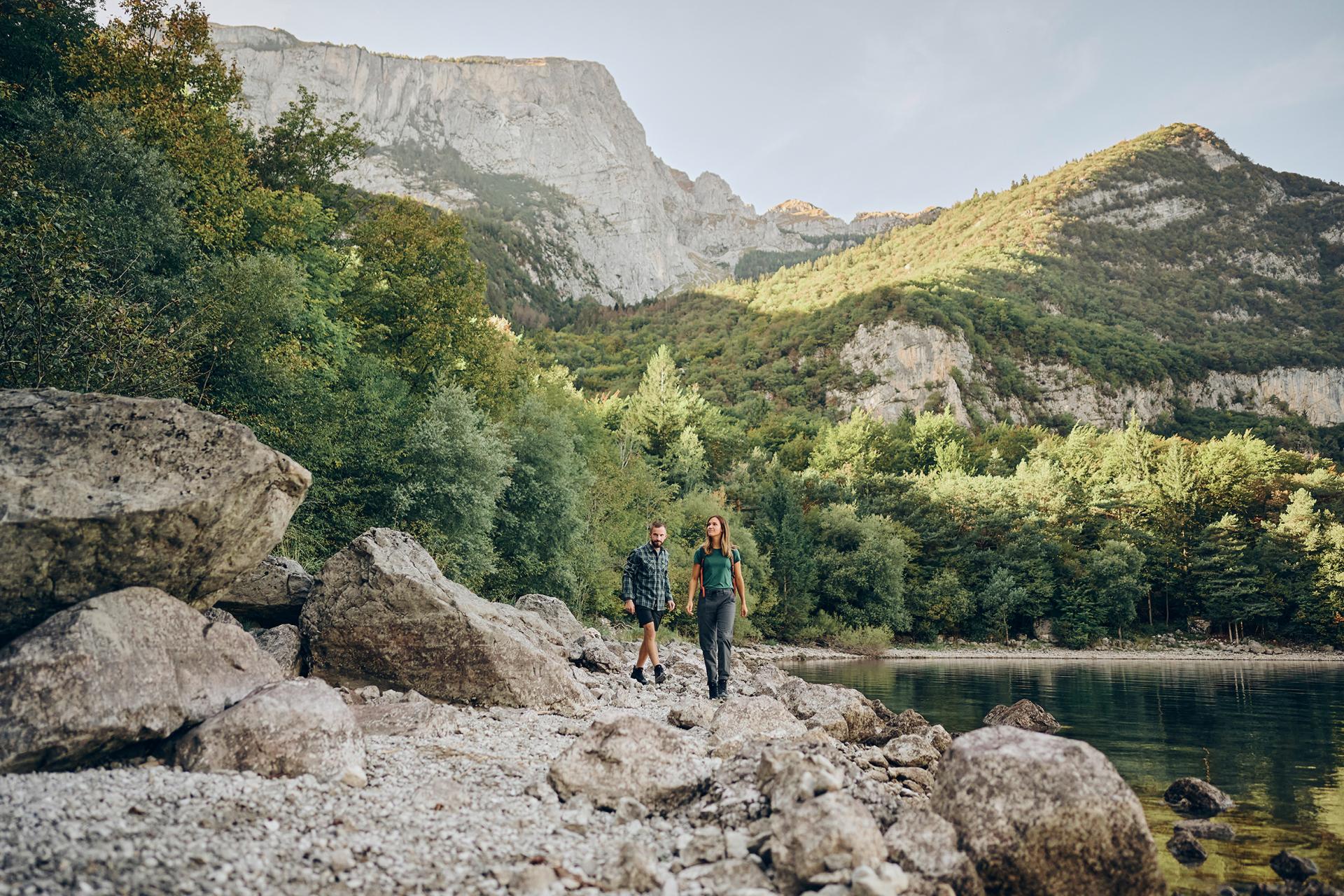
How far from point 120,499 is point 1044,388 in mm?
135638

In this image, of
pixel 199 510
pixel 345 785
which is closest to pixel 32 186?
pixel 199 510

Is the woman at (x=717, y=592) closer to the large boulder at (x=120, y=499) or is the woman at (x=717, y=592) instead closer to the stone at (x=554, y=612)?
the large boulder at (x=120, y=499)

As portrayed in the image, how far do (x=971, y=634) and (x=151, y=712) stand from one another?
219 ft

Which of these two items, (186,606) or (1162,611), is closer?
(186,606)

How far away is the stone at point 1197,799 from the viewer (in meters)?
11.6

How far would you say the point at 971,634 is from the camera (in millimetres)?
66250

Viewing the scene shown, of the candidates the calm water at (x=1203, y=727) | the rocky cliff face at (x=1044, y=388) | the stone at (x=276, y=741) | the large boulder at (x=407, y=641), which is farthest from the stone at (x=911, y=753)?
the rocky cliff face at (x=1044, y=388)

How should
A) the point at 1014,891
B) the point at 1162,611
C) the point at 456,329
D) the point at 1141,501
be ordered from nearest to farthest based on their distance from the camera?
1. the point at 1014,891
2. the point at 456,329
3. the point at 1162,611
4. the point at 1141,501

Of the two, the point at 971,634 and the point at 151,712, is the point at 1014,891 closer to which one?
the point at 151,712

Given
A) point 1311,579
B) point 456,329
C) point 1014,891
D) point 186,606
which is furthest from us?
point 1311,579

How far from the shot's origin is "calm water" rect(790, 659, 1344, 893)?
10141 millimetres

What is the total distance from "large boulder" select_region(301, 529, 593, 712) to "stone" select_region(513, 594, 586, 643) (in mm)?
10176

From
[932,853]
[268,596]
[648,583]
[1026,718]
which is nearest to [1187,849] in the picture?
[932,853]

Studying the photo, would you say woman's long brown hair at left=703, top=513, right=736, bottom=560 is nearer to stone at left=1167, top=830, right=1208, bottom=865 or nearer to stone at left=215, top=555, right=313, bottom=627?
stone at left=215, top=555, right=313, bottom=627
